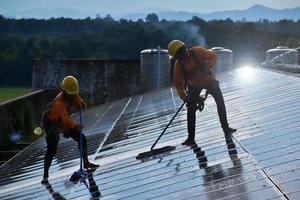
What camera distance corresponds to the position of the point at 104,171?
978cm

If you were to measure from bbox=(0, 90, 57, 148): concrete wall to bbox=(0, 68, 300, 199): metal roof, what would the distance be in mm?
8021

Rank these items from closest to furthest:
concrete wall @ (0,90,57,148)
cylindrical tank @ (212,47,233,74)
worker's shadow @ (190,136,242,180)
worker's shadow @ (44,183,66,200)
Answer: worker's shadow @ (190,136,242,180)
worker's shadow @ (44,183,66,200)
concrete wall @ (0,90,57,148)
cylindrical tank @ (212,47,233,74)

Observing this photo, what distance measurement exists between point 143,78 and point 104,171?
18655 millimetres

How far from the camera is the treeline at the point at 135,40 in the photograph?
54.0 meters

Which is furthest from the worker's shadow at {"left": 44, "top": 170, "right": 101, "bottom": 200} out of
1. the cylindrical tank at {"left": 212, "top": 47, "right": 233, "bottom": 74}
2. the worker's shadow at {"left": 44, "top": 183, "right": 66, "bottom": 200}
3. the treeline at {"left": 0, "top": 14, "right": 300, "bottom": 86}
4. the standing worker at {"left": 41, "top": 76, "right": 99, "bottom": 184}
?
the treeline at {"left": 0, "top": 14, "right": 300, "bottom": 86}

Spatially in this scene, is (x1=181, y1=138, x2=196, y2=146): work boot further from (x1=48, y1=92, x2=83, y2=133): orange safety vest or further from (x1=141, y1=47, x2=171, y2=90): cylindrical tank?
(x1=141, y1=47, x2=171, y2=90): cylindrical tank

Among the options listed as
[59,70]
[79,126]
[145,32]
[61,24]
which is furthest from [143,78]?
[61,24]

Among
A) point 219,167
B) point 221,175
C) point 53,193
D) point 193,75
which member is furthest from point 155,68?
point 221,175

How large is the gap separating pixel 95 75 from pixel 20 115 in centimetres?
673

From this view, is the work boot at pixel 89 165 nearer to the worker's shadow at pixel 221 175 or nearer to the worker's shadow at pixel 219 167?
the worker's shadow at pixel 219 167

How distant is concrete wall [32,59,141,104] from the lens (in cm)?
2998

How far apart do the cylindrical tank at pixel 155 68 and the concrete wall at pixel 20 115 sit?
5.50 m

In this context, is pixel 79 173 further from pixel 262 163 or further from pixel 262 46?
pixel 262 46

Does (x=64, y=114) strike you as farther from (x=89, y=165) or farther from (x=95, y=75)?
(x=95, y=75)
